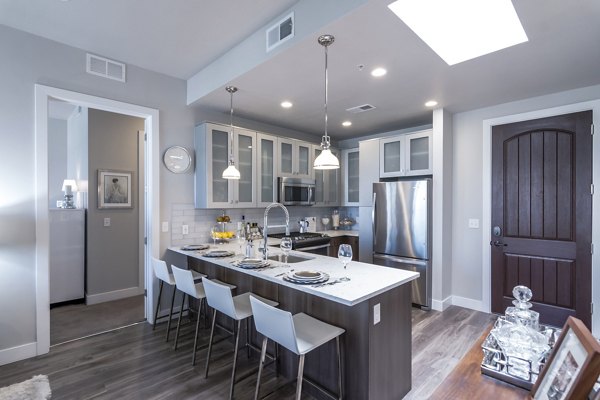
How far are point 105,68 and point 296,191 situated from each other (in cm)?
281

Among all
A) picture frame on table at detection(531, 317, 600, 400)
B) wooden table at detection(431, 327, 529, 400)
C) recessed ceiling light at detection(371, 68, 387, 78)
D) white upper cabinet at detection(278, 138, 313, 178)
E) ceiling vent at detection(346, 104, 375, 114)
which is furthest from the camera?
white upper cabinet at detection(278, 138, 313, 178)

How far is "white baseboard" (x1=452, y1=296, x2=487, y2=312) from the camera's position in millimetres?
3853

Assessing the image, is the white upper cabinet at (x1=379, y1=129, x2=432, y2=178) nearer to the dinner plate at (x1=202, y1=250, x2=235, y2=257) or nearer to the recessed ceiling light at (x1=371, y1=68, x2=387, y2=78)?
the recessed ceiling light at (x1=371, y1=68, x2=387, y2=78)

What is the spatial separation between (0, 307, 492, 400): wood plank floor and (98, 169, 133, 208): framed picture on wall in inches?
75.3

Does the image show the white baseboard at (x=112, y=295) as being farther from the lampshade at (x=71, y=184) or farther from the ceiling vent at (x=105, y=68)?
the ceiling vent at (x=105, y=68)

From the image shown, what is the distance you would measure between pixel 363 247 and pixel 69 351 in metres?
3.61

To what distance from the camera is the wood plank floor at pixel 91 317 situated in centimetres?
323

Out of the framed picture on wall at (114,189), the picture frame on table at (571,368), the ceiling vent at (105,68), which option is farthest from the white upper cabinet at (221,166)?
the picture frame on table at (571,368)

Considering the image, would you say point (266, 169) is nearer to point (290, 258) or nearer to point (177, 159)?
point (177, 159)

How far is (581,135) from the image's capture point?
3174 mm

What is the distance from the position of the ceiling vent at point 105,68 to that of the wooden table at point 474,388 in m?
3.77

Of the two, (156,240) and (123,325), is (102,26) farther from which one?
(123,325)

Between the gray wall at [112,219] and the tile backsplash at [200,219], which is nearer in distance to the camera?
the tile backsplash at [200,219]

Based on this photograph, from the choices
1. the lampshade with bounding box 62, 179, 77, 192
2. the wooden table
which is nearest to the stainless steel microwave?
the lampshade with bounding box 62, 179, 77, 192
